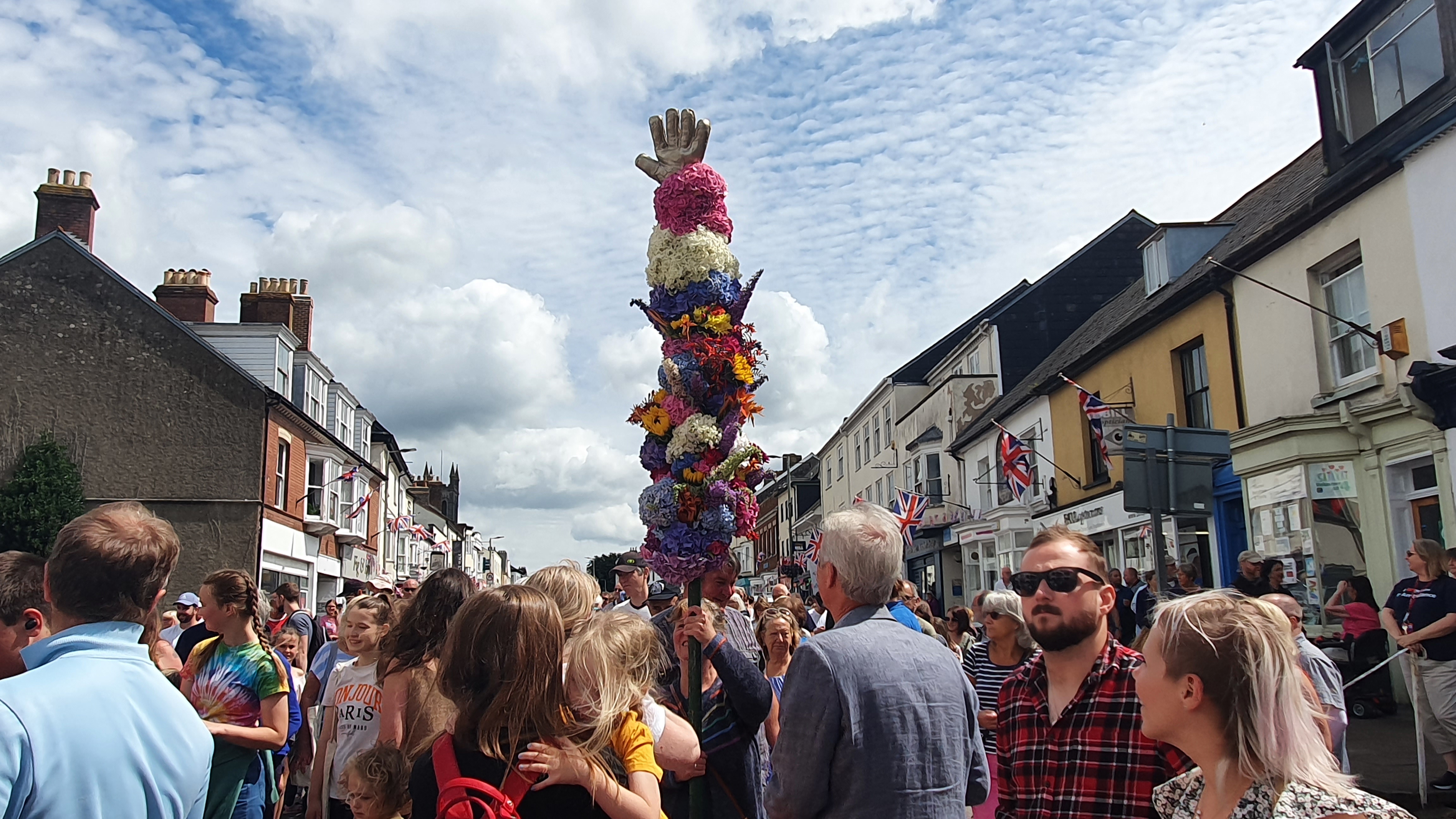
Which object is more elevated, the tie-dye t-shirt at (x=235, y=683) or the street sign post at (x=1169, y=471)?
the street sign post at (x=1169, y=471)

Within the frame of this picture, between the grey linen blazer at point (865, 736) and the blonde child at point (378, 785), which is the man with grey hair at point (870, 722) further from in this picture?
the blonde child at point (378, 785)

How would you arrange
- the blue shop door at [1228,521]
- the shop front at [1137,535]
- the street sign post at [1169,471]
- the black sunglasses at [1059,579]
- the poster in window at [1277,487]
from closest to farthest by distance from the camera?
the black sunglasses at [1059,579], the street sign post at [1169,471], the poster in window at [1277,487], the blue shop door at [1228,521], the shop front at [1137,535]

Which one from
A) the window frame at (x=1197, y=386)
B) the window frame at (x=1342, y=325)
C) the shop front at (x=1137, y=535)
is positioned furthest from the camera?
the shop front at (x=1137, y=535)

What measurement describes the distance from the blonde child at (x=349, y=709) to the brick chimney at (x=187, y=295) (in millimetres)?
27848

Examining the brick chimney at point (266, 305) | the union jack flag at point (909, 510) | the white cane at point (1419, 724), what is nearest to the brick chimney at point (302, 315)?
the brick chimney at point (266, 305)

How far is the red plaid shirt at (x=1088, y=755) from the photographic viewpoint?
2.71 meters

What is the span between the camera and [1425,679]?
7453 millimetres

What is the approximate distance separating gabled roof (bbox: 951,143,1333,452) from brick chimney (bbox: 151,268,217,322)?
23869 millimetres

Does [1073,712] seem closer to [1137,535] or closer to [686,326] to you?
[686,326]

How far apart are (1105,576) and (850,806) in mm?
1109

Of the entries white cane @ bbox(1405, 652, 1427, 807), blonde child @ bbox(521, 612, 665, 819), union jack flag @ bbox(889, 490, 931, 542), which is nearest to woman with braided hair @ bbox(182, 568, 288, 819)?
blonde child @ bbox(521, 612, 665, 819)

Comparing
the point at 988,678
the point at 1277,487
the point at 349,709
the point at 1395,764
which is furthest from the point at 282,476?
the point at 1395,764

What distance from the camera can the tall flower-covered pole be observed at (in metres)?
5.06

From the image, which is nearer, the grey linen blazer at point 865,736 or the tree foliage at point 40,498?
the grey linen blazer at point 865,736
